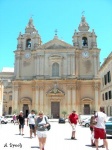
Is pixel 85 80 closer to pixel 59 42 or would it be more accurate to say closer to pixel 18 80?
pixel 59 42

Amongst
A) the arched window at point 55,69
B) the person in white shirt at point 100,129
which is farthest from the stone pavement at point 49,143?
the arched window at point 55,69

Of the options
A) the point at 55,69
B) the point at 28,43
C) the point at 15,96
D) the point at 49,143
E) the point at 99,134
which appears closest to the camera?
the point at 99,134

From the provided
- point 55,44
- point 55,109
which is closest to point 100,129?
point 55,109

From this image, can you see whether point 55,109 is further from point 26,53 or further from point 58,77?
point 26,53

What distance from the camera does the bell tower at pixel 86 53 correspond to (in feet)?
164

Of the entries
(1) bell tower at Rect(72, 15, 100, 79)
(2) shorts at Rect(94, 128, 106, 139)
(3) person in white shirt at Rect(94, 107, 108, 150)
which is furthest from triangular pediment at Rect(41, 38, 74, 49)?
(2) shorts at Rect(94, 128, 106, 139)

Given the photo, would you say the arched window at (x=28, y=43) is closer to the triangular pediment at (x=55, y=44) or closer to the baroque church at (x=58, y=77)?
the baroque church at (x=58, y=77)

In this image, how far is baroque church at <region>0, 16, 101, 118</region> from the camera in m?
48.2

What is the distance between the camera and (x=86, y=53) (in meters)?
51.0

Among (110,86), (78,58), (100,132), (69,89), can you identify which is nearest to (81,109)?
(69,89)

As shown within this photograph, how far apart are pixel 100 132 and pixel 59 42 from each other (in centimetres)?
4254

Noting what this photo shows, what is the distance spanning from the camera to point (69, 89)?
1895 inches

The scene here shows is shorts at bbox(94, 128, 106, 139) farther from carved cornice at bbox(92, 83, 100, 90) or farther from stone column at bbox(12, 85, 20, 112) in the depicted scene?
stone column at bbox(12, 85, 20, 112)

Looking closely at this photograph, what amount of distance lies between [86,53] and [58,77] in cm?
765
